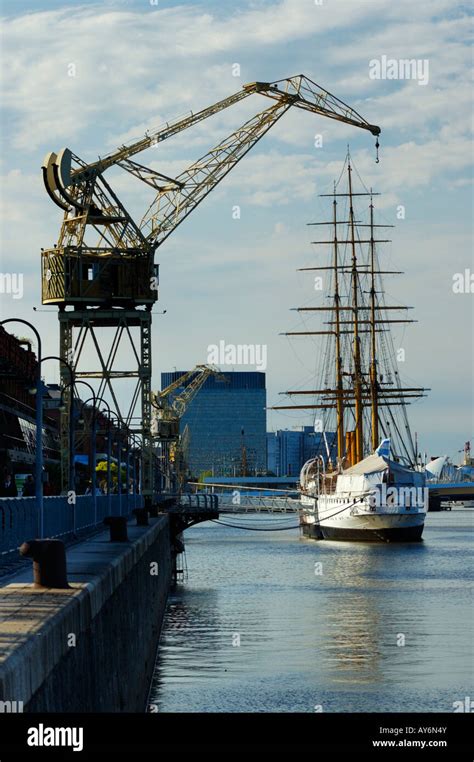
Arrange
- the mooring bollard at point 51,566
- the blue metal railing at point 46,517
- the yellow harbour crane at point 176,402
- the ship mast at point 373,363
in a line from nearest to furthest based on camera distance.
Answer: the mooring bollard at point 51,566, the blue metal railing at point 46,517, the ship mast at point 373,363, the yellow harbour crane at point 176,402

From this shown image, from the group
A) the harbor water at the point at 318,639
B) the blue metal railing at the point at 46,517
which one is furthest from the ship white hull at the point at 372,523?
the blue metal railing at the point at 46,517

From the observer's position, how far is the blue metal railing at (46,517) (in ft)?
86.4

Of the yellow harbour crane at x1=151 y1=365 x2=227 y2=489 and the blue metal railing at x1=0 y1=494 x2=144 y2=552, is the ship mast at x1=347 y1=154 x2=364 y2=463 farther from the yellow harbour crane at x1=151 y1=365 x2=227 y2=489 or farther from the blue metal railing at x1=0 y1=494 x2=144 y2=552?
the blue metal railing at x1=0 y1=494 x2=144 y2=552

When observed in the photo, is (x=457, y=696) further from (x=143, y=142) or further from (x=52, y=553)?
(x=143, y=142)

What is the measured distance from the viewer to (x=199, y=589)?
229 ft

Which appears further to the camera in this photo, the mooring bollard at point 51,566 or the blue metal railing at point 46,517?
the blue metal railing at point 46,517

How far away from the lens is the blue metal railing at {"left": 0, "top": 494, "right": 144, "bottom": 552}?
26344mm

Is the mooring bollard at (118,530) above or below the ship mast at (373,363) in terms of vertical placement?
below

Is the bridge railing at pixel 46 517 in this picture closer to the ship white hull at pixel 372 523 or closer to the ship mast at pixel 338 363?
the ship white hull at pixel 372 523

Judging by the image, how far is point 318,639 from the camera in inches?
1836

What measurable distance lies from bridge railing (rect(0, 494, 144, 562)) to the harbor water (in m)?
4.85

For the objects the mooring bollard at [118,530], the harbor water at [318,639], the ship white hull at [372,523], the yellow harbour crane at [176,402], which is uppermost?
the yellow harbour crane at [176,402]

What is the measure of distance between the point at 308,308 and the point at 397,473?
31.5m

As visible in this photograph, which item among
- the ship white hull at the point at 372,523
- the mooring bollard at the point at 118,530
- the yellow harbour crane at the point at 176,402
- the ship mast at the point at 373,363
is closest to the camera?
the mooring bollard at the point at 118,530
